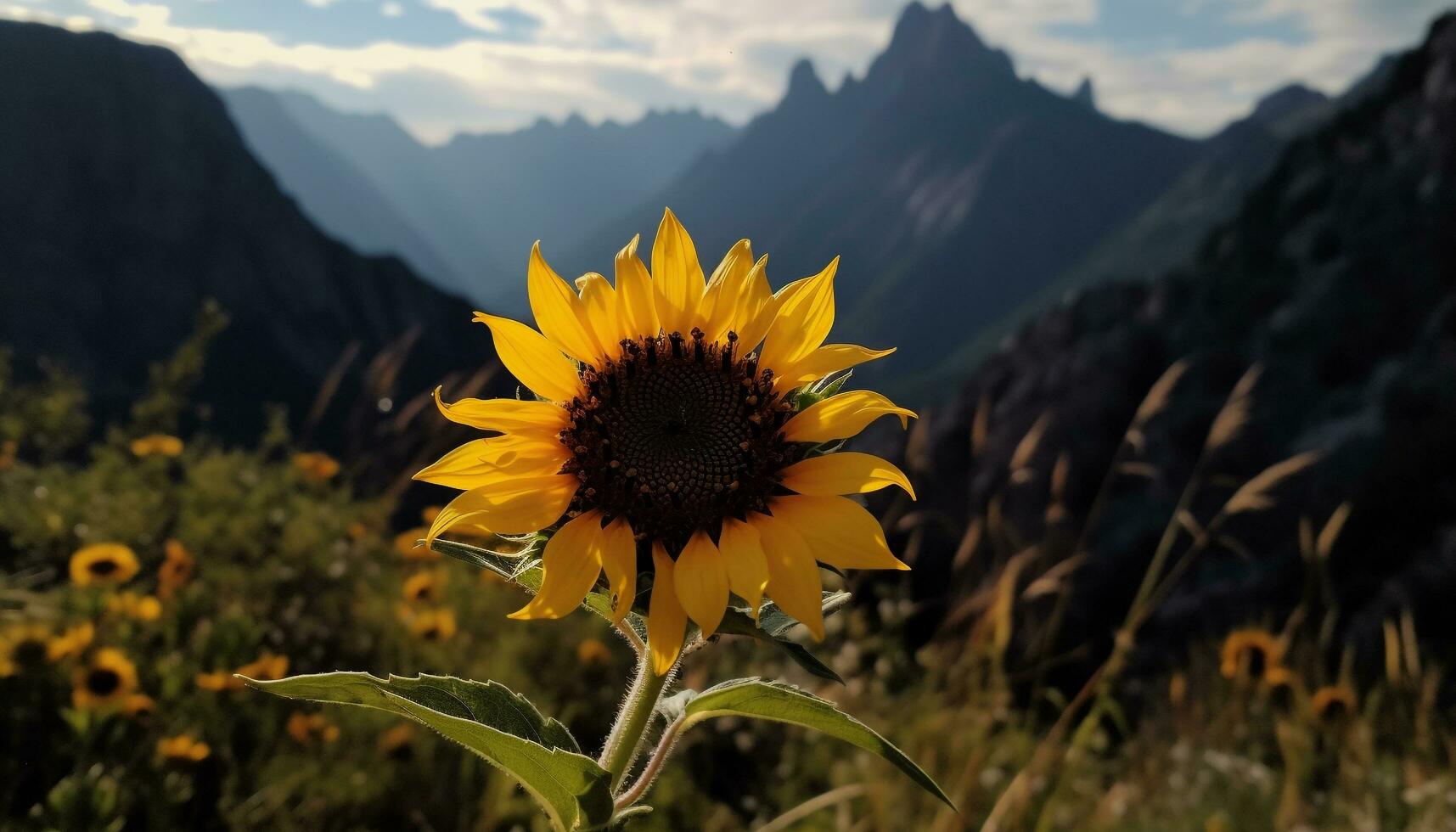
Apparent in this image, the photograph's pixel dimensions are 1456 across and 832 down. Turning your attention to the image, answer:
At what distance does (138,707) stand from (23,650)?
1.90ft

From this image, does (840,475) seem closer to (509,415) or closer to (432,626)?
(509,415)

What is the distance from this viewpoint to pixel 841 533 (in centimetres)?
146

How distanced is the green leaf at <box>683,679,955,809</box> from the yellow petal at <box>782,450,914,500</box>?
1.08 ft

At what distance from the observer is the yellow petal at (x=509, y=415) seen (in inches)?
61.0

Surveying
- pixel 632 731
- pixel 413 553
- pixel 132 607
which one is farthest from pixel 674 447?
pixel 413 553

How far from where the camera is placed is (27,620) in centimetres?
449

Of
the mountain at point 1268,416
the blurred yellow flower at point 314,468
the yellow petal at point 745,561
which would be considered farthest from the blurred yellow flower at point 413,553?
the yellow petal at point 745,561

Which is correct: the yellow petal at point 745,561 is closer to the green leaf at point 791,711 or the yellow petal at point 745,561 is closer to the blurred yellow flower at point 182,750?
the green leaf at point 791,711

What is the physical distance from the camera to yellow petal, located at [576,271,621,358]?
65.6 inches

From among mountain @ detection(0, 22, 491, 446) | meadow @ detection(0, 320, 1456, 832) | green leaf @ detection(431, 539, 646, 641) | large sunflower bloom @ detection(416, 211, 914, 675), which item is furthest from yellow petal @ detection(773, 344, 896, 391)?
mountain @ detection(0, 22, 491, 446)

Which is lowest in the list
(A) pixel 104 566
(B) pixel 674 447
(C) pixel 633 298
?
(A) pixel 104 566

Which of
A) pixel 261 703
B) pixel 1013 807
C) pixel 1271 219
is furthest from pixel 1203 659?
pixel 1271 219

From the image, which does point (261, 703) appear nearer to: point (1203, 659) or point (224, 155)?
point (1203, 659)

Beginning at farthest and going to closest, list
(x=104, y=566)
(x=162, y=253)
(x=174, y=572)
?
(x=162, y=253) → (x=174, y=572) → (x=104, y=566)
